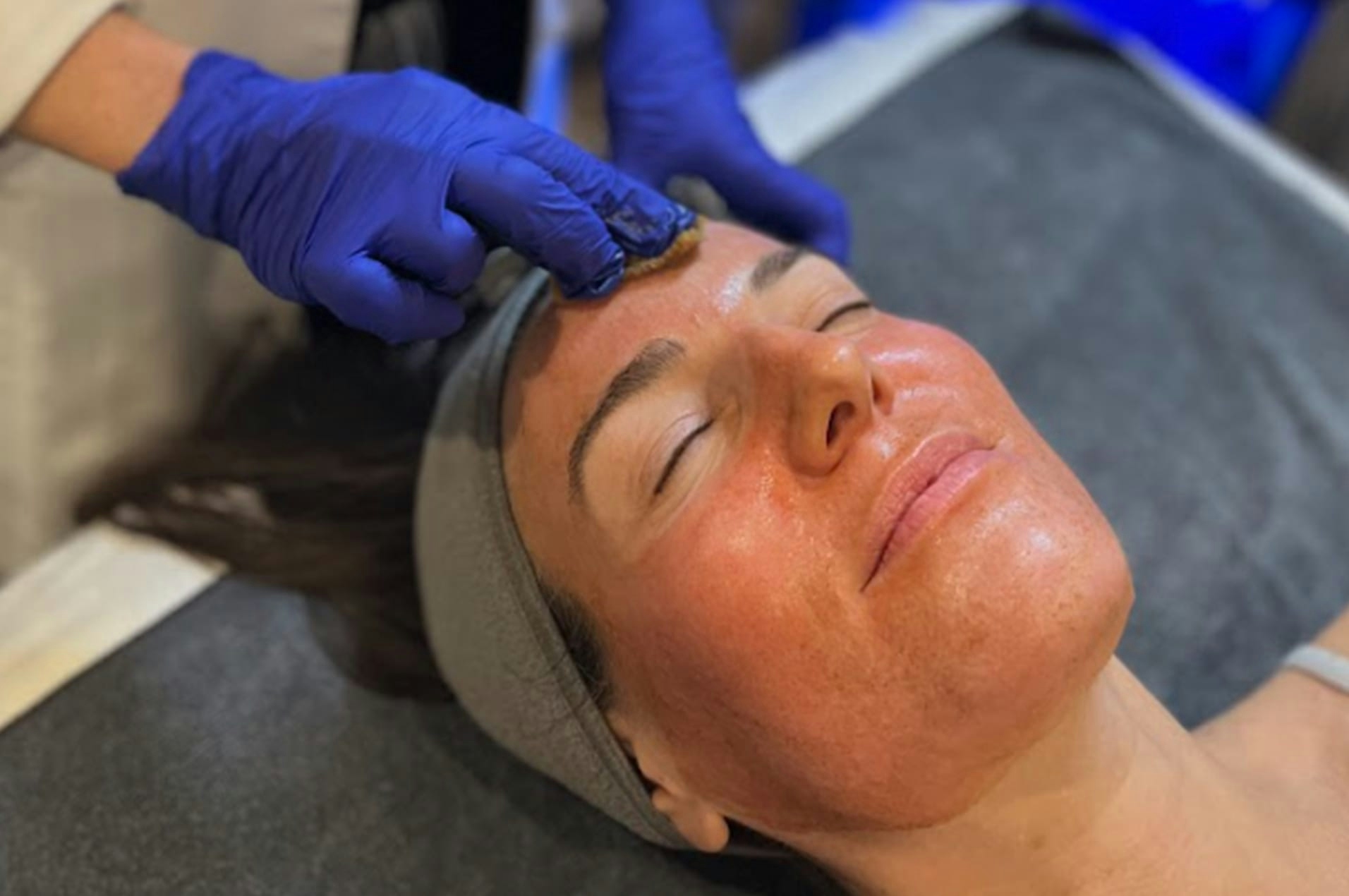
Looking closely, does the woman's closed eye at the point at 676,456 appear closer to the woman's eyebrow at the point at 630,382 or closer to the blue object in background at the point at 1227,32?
the woman's eyebrow at the point at 630,382

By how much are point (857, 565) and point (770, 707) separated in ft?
0.40

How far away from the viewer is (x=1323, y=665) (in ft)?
3.93

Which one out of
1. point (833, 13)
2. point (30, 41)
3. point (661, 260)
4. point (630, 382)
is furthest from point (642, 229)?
point (833, 13)

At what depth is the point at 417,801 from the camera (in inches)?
48.5

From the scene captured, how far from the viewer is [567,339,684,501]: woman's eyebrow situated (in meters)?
0.99

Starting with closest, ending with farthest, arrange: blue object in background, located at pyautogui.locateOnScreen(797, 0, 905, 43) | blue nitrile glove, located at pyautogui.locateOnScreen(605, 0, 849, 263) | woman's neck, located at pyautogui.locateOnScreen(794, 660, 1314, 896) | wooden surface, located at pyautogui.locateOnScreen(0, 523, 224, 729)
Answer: woman's neck, located at pyautogui.locateOnScreen(794, 660, 1314, 896) → wooden surface, located at pyautogui.locateOnScreen(0, 523, 224, 729) → blue nitrile glove, located at pyautogui.locateOnScreen(605, 0, 849, 263) → blue object in background, located at pyautogui.locateOnScreen(797, 0, 905, 43)

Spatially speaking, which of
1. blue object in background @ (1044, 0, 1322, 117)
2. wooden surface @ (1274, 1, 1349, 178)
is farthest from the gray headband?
wooden surface @ (1274, 1, 1349, 178)

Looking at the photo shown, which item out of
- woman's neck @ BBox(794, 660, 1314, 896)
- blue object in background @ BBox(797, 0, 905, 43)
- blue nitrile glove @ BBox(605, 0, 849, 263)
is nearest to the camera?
woman's neck @ BBox(794, 660, 1314, 896)

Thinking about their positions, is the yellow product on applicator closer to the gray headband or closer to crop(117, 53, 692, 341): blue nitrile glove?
crop(117, 53, 692, 341): blue nitrile glove

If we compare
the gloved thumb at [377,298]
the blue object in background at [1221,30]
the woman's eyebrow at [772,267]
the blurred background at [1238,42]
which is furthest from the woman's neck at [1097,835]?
the blue object in background at [1221,30]

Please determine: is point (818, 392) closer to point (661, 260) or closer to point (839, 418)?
point (839, 418)

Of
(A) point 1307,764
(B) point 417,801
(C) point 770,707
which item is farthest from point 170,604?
(A) point 1307,764

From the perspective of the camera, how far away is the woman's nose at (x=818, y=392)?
0.90 m

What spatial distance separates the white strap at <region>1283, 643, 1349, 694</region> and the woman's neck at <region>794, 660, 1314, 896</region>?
0.20 metres
